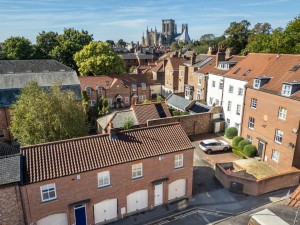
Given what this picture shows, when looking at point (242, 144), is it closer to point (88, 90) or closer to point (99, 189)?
point (99, 189)

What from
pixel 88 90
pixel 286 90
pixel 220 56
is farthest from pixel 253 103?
pixel 88 90

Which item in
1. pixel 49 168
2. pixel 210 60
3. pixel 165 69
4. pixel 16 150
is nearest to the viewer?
pixel 49 168

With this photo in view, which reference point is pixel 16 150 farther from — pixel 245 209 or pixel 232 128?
pixel 232 128

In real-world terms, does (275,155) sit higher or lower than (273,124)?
lower

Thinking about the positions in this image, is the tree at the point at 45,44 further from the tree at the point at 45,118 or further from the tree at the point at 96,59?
the tree at the point at 45,118

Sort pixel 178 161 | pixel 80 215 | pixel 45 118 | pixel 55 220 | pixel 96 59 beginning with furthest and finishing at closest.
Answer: pixel 96 59, pixel 45 118, pixel 178 161, pixel 80 215, pixel 55 220

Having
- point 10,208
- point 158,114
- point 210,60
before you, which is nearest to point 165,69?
point 210,60

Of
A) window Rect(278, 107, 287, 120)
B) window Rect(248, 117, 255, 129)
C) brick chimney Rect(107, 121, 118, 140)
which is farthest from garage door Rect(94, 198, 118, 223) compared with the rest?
window Rect(248, 117, 255, 129)
